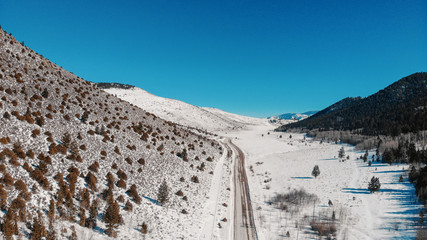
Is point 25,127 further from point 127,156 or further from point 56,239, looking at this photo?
point 56,239

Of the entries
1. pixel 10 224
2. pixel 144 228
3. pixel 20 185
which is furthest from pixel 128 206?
pixel 10 224

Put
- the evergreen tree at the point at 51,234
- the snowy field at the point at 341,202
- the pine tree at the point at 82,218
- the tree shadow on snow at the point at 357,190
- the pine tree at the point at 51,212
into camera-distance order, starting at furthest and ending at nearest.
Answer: the tree shadow on snow at the point at 357,190 → the snowy field at the point at 341,202 → the pine tree at the point at 82,218 → the pine tree at the point at 51,212 → the evergreen tree at the point at 51,234

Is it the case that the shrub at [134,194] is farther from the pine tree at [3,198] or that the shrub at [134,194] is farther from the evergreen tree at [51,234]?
the pine tree at [3,198]

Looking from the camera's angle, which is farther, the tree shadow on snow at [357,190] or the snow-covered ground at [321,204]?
the tree shadow on snow at [357,190]

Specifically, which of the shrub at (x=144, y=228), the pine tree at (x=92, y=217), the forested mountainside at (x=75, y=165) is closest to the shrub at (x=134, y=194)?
the forested mountainside at (x=75, y=165)

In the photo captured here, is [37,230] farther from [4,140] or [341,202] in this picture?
[341,202]

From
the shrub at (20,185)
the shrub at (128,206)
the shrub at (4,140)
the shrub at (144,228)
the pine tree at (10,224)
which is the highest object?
the shrub at (4,140)
